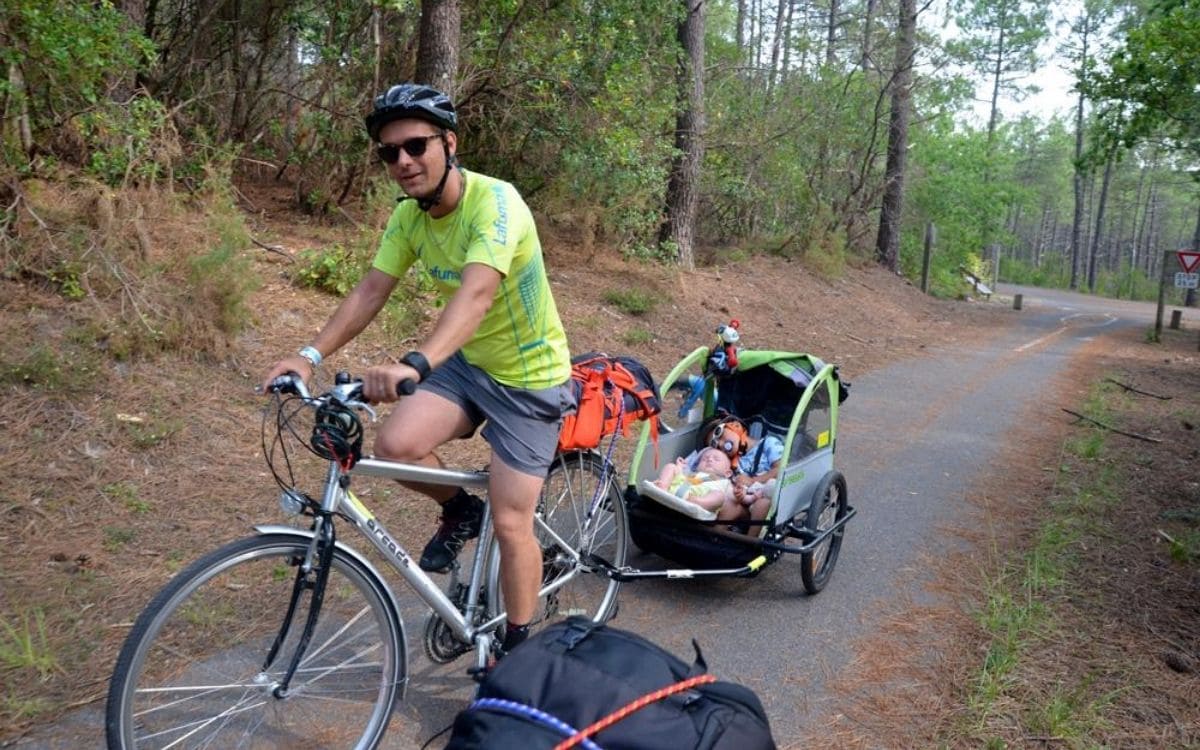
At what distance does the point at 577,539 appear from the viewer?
405cm

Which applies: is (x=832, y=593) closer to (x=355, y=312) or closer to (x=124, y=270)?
(x=355, y=312)

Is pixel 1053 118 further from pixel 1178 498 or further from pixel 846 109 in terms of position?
pixel 1178 498

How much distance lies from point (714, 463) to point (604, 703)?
298 cm

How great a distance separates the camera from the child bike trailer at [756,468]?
4.51 metres

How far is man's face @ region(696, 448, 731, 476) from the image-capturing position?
5035 millimetres

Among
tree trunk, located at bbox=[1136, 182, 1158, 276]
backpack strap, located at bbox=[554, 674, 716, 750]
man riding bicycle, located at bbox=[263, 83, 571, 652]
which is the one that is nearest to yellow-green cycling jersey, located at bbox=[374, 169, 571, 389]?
man riding bicycle, located at bbox=[263, 83, 571, 652]

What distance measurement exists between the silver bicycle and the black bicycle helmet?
90 centimetres

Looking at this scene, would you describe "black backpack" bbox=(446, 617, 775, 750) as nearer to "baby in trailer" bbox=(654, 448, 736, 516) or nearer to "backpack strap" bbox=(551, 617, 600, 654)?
"backpack strap" bbox=(551, 617, 600, 654)

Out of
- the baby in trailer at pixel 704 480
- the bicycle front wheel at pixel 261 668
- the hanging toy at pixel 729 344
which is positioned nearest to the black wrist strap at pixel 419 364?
the bicycle front wheel at pixel 261 668

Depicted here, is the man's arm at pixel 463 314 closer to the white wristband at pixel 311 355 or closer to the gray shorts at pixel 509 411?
the white wristband at pixel 311 355

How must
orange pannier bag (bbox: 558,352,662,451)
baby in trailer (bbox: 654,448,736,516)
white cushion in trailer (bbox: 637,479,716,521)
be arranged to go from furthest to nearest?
1. baby in trailer (bbox: 654,448,736,516)
2. white cushion in trailer (bbox: 637,479,716,521)
3. orange pannier bag (bbox: 558,352,662,451)

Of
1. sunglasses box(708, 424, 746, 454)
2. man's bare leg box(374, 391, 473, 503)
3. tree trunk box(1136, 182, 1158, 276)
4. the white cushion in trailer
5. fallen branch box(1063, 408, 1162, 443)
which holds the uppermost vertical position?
tree trunk box(1136, 182, 1158, 276)

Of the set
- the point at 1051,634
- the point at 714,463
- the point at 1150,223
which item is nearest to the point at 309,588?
the point at 714,463

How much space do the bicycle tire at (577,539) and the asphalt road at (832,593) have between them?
0.23 metres
